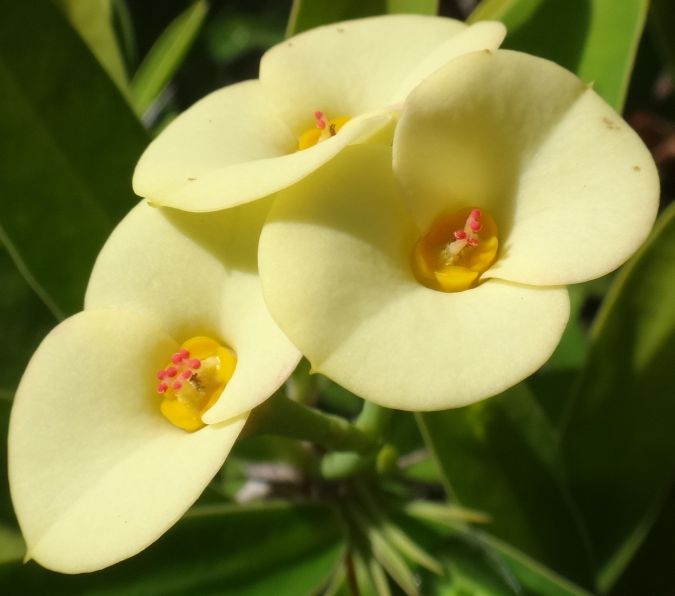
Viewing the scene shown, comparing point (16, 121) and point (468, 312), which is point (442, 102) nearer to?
point (468, 312)

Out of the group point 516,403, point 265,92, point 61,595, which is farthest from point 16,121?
point 516,403


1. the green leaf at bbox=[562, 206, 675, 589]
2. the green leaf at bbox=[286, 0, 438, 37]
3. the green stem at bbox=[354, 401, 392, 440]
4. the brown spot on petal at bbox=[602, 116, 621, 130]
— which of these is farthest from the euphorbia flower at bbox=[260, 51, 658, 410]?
the green leaf at bbox=[286, 0, 438, 37]

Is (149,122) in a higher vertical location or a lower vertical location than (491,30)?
lower

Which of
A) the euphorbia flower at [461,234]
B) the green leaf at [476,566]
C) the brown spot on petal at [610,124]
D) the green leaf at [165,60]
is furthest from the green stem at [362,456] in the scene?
the green leaf at [165,60]

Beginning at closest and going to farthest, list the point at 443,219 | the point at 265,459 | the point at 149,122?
the point at 443,219, the point at 265,459, the point at 149,122

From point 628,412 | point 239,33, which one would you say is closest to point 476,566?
point 628,412

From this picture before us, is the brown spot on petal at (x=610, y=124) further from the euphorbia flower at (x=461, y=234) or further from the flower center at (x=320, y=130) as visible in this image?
the flower center at (x=320, y=130)

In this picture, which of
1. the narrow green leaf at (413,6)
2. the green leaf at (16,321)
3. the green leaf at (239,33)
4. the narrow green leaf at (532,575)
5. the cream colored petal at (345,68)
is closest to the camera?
the cream colored petal at (345,68)
